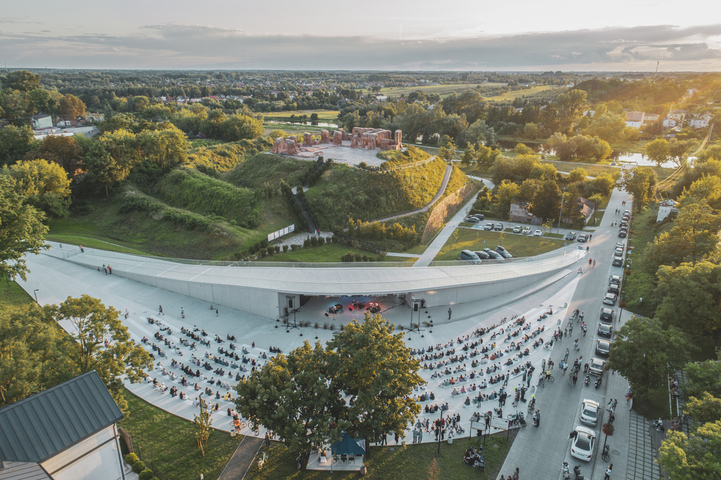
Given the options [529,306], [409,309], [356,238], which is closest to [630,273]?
[529,306]

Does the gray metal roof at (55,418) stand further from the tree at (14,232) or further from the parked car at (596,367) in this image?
the parked car at (596,367)

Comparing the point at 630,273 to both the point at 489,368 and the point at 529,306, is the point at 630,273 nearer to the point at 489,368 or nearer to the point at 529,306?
the point at 529,306

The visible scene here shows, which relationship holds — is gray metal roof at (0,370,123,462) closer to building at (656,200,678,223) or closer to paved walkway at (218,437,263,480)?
paved walkway at (218,437,263,480)

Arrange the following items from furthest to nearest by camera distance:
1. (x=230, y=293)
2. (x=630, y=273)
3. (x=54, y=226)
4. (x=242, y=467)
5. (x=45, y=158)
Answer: (x=45, y=158)
(x=54, y=226)
(x=630, y=273)
(x=230, y=293)
(x=242, y=467)

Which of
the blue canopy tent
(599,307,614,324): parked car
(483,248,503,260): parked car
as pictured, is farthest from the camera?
(483,248,503,260): parked car

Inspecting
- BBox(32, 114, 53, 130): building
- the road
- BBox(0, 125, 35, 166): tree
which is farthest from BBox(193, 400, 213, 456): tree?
BBox(32, 114, 53, 130): building

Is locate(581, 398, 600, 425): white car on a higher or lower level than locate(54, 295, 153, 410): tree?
lower

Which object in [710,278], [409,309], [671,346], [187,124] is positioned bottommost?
[409,309]

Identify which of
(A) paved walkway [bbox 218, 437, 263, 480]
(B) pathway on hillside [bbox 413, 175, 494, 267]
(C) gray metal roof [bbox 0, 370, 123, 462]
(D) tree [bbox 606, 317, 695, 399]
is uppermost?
(C) gray metal roof [bbox 0, 370, 123, 462]
